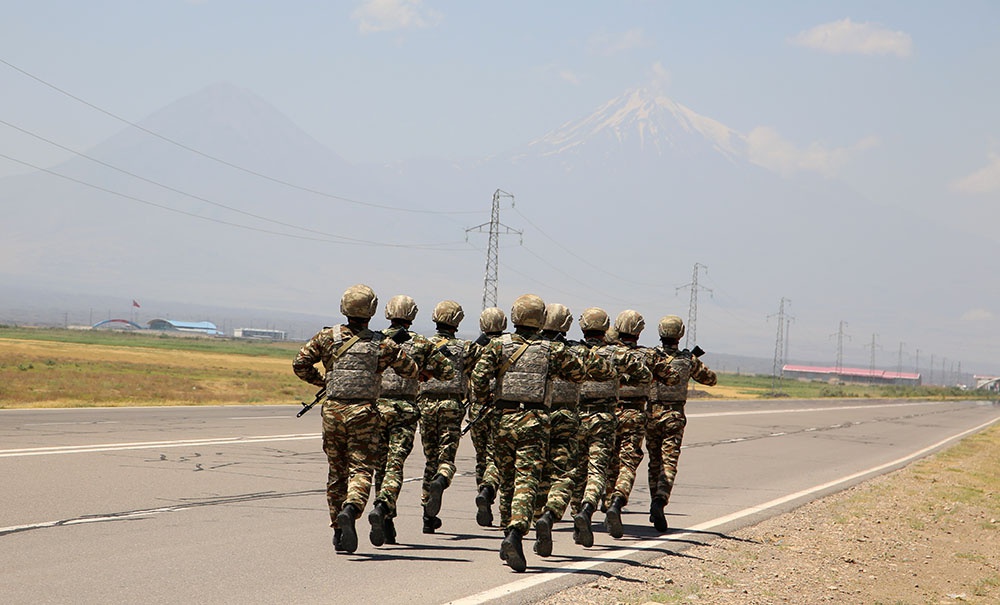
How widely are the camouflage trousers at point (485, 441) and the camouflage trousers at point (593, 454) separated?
770 millimetres

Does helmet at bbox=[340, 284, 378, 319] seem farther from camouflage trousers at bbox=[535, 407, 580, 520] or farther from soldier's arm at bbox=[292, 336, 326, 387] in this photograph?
camouflage trousers at bbox=[535, 407, 580, 520]

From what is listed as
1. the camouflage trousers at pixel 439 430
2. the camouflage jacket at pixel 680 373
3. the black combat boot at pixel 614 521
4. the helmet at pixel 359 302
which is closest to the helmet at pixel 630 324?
the camouflage jacket at pixel 680 373

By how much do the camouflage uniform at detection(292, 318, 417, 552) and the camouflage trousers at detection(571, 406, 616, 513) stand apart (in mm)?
1950

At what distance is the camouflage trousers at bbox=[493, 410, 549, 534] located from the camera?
30.4 feet

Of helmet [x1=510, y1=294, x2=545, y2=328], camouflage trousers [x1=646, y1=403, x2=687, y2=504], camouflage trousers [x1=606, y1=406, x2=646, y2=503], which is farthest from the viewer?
camouflage trousers [x1=646, y1=403, x2=687, y2=504]

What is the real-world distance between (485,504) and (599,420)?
1427mm

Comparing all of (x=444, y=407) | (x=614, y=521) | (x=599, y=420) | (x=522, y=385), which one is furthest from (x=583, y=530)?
(x=444, y=407)

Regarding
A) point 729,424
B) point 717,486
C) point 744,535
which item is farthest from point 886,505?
point 729,424

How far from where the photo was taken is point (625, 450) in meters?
11.4

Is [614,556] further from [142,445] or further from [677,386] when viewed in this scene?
[142,445]

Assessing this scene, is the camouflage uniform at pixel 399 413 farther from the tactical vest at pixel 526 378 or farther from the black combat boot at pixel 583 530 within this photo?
the black combat boot at pixel 583 530

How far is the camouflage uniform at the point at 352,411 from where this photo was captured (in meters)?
9.58

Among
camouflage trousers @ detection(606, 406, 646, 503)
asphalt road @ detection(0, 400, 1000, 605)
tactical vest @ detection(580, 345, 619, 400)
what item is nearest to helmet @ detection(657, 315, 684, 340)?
camouflage trousers @ detection(606, 406, 646, 503)

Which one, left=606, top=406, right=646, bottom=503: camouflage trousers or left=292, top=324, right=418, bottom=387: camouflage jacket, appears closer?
left=292, top=324, right=418, bottom=387: camouflage jacket
